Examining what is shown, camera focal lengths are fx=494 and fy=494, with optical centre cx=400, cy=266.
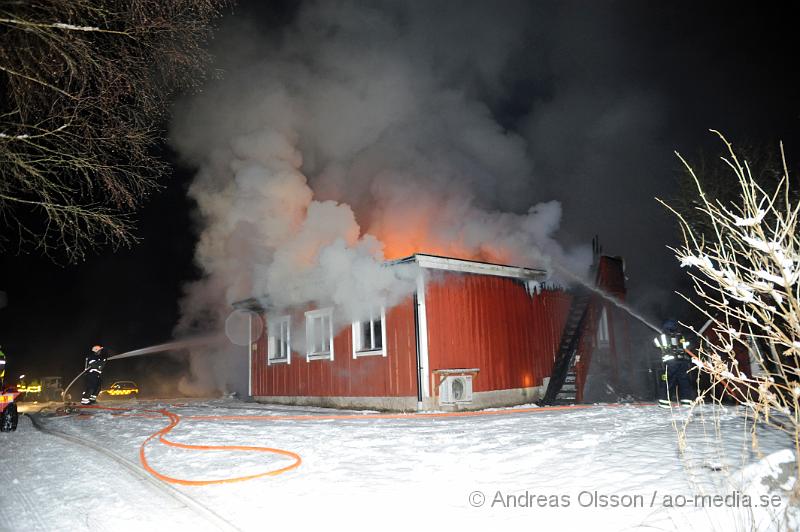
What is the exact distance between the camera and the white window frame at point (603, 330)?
14.1m

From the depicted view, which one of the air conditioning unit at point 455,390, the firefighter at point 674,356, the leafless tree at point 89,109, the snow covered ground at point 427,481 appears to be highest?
the leafless tree at point 89,109

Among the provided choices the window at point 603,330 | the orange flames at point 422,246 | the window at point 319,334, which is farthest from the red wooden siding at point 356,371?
the window at point 603,330

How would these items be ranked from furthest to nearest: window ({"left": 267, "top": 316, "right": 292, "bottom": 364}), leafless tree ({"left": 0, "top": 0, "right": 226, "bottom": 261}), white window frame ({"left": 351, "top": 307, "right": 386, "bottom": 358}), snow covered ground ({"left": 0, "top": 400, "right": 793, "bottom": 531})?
window ({"left": 267, "top": 316, "right": 292, "bottom": 364}), white window frame ({"left": 351, "top": 307, "right": 386, "bottom": 358}), leafless tree ({"left": 0, "top": 0, "right": 226, "bottom": 261}), snow covered ground ({"left": 0, "top": 400, "right": 793, "bottom": 531})

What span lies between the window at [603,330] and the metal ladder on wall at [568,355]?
31.8 inches

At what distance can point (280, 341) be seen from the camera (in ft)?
49.7

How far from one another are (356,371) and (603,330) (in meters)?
7.25

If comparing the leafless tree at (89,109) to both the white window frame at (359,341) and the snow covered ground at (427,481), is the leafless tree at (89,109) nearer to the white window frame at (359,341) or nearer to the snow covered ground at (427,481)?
the snow covered ground at (427,481)

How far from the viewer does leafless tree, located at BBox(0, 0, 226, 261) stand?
5.20 metres

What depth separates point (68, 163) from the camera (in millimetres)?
5867

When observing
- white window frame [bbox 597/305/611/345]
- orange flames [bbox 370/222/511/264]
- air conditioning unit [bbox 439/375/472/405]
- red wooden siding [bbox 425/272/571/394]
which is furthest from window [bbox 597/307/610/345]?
air conditioning unit [bbox 439/375/472/405]

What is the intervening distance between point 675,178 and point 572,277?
49.6ft

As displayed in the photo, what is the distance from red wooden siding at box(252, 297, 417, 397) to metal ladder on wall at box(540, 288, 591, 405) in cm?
384

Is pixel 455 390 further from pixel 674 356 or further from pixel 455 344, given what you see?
Result: pixel 674 356

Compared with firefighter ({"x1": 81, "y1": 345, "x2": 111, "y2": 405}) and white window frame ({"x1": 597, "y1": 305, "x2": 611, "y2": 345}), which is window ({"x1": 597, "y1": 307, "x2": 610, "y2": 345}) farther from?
firefighter ({"x1": 81, "y1": 345, "x2": 111, "y2": 405})
